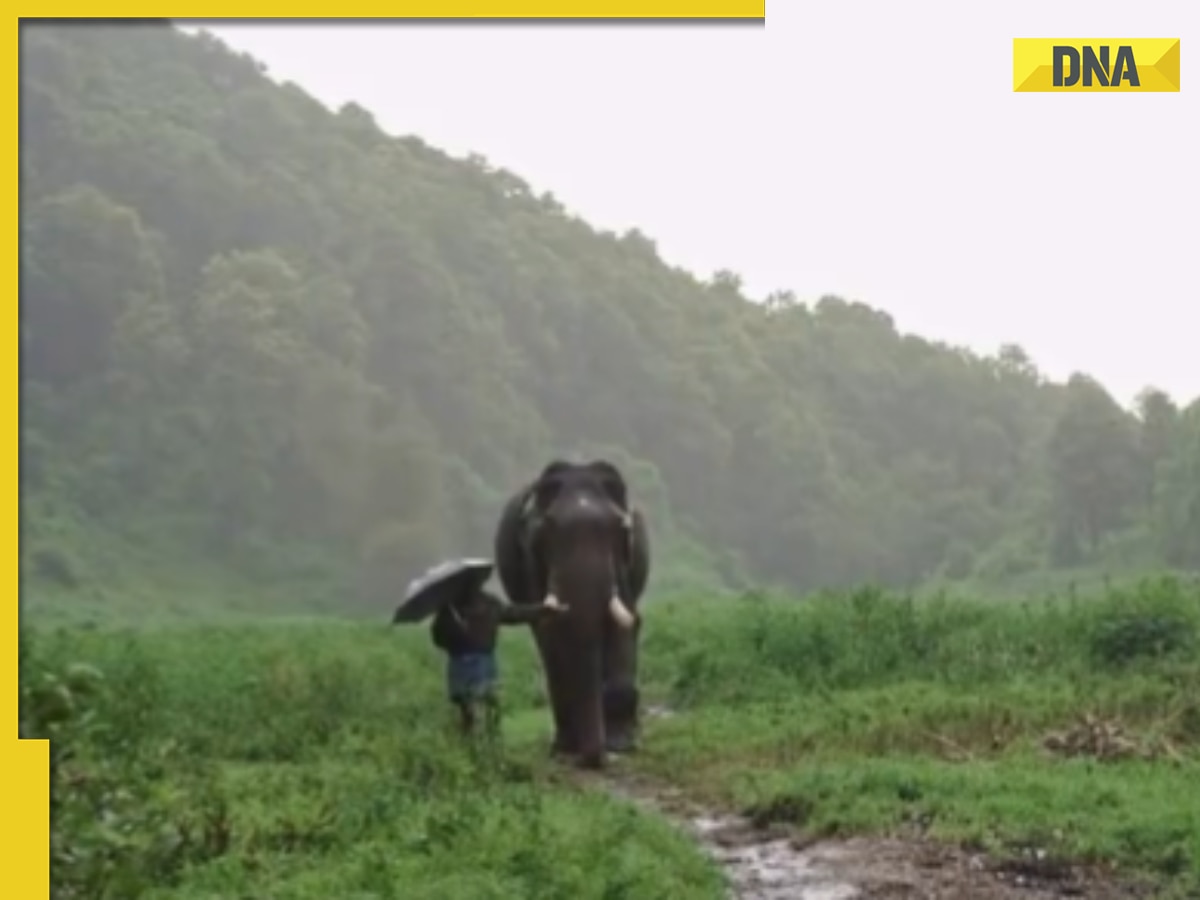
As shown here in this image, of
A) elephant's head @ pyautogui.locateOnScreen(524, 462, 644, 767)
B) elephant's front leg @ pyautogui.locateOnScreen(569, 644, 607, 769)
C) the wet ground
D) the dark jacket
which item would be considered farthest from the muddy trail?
the dark jacket

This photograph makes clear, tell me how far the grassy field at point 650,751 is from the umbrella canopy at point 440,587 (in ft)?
2.72

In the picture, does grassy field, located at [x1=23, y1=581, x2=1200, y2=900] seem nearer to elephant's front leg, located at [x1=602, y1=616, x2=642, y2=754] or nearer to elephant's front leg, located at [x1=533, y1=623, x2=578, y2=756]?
elephant's front leg, located at [x1=602, y1=616, x2=642, y2=754]

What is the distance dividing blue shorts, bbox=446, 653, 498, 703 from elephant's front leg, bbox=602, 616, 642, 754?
36.2 inches

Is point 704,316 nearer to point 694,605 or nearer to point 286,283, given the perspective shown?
point 286,283

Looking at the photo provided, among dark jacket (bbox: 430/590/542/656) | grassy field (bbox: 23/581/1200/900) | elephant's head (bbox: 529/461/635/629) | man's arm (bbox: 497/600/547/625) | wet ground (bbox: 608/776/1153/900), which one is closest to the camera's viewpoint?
grassy field (bbox: 23/581/1200/900)

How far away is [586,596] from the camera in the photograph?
43.3 ft

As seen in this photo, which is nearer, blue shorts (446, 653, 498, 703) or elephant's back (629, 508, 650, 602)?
blue shorts (446, 653, 498, 703)

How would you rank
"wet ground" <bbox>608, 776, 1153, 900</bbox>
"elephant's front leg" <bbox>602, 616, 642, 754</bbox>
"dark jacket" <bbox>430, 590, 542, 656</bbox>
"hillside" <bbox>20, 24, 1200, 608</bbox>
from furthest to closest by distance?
"hillside" <bbox>20, 24, 1200, 608</bbox>
"elephant's front leg" <bbox>602, 616, 642, 754</bbox>
"dark jacket" <bbox>430, 590, 542, 656</bbox>
"wet ground" <bbox>608, 776, 1153, 900</bbox>

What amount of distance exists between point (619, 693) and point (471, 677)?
119cm

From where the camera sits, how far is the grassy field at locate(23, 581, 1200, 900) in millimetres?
7520

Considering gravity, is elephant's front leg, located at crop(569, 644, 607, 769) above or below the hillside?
below

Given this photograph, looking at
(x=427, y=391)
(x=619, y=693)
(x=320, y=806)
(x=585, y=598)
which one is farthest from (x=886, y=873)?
(x=427, y=391)

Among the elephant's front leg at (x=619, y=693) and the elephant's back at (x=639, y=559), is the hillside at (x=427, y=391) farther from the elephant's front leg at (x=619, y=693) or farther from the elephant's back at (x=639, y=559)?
the elephant's front leg at (x=619, y=693)

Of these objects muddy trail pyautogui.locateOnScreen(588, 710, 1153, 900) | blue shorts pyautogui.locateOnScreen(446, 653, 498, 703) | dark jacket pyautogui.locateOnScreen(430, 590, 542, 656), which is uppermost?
dark jacket pyautogui.locateOnScreen(430, 590, 542, 656)
